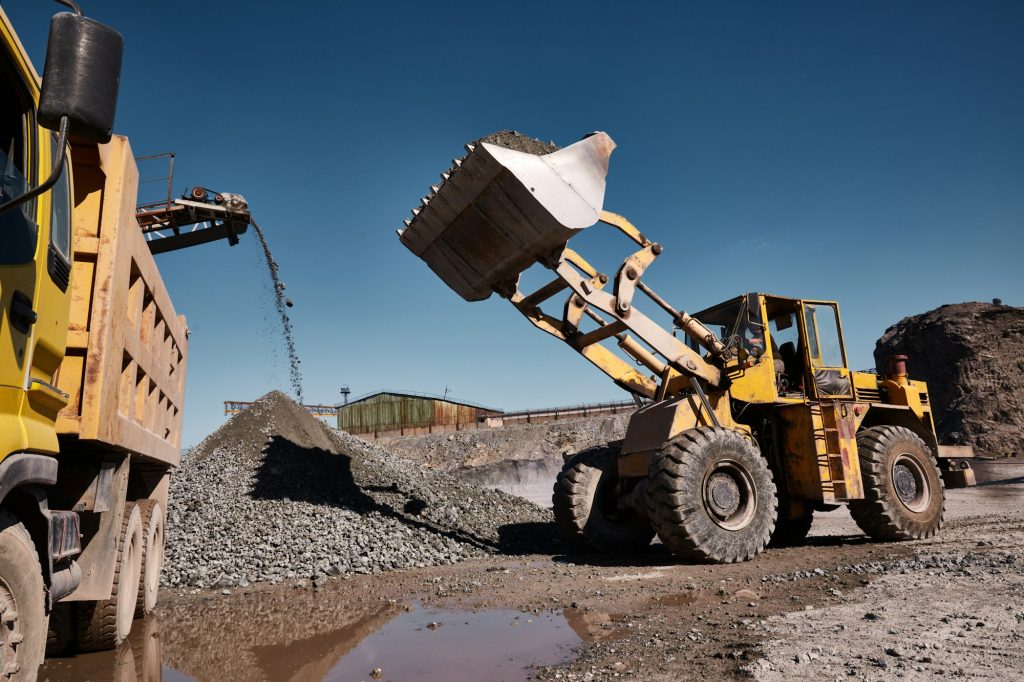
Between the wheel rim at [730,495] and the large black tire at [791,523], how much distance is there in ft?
5.51

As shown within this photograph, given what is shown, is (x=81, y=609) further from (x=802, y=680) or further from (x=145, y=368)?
(x=802, y=680)

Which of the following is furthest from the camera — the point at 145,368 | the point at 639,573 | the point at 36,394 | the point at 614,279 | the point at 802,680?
the point at 614,279

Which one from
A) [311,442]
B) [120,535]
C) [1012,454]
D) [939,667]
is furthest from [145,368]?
[1012,454]

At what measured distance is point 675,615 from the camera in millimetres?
4844

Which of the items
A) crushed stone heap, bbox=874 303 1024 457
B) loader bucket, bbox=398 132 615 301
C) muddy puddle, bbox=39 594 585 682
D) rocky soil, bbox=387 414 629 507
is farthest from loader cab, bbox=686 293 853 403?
crushed stone heap, bbox=874 303 1024 457

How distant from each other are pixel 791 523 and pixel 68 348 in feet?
30.4

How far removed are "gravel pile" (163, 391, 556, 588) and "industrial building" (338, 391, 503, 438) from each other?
2233cm

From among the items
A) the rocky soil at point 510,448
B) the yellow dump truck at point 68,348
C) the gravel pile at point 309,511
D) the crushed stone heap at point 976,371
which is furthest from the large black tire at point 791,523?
the crushed stone heap at point 976,371

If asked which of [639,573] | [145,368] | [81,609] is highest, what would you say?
[145,368]

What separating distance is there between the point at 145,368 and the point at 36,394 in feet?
6.88

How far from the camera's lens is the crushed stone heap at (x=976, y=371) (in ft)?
76.8

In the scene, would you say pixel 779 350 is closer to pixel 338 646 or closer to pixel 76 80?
pixel 338 646

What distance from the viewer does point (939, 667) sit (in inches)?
126

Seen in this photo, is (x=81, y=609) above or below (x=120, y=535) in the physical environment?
below
